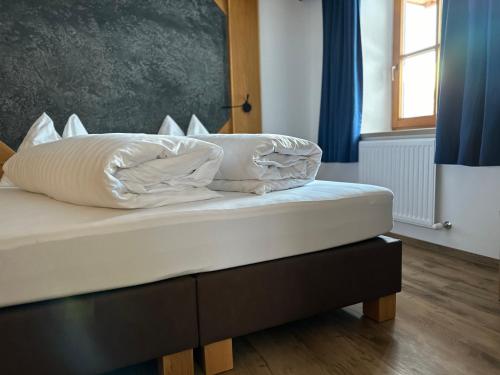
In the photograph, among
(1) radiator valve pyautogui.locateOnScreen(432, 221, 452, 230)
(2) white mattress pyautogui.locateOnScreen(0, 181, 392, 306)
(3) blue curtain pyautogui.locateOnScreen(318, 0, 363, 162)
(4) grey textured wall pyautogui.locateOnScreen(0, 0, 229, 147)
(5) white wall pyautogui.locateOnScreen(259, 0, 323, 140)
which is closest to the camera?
(2) white mattress pyautogui.locateOnScreen(0, 181, 392, 306)

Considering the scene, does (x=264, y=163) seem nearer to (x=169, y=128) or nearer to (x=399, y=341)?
(x=399, y=341)

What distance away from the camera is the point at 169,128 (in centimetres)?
275

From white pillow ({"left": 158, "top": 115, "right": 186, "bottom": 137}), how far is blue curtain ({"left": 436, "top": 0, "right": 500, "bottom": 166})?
180 cm

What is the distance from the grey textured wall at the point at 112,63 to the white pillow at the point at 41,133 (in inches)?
7.4

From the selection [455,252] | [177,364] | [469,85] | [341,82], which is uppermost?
[341,82]

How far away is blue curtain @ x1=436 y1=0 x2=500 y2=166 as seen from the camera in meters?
1.89

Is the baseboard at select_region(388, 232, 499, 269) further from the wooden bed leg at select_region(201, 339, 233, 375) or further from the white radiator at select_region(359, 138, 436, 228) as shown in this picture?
the wooden bed leg at select_region(201, 339, 233, 375)

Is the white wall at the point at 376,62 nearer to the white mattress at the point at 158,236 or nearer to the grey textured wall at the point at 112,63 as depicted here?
the grey textured wall at the point at 112,63

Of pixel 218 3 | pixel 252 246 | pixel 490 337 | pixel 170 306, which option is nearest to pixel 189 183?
pixel 252 246

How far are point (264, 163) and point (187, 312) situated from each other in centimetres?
62

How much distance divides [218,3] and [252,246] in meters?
2.59

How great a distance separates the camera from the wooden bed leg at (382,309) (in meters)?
1.47

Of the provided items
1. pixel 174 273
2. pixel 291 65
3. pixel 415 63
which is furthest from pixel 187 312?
pixel 291 65

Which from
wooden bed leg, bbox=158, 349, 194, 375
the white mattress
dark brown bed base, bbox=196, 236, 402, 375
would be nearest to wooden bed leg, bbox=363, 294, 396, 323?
dark brown bed base, bbox=196, 236, 402, 375
